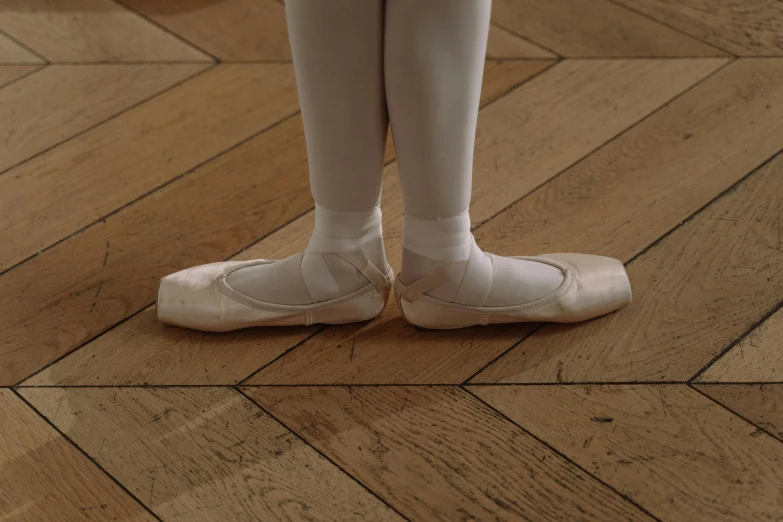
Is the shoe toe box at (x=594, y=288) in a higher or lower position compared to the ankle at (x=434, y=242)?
lower

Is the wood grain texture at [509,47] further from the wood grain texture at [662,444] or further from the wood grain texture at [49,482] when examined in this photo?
the wood grain texture at [49,482]

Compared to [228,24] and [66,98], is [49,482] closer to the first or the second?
[66,98]

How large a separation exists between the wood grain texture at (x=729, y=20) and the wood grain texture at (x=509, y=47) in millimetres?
173

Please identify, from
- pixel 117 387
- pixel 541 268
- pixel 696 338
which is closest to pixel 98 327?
pixel 117 387

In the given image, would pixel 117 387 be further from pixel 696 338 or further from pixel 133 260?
pixel 696 338

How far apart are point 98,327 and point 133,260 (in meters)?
0.09

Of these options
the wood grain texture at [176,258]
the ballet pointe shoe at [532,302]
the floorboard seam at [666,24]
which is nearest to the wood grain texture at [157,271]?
the wood grain texture at [176,258]

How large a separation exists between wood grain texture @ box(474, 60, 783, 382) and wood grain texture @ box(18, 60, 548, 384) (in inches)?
7.1

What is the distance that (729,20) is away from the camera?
43.6 inches

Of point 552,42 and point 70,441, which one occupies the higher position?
point 552,42

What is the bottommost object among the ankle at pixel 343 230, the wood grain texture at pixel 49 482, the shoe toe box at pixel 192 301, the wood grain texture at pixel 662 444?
the wood grain texture at pixel 662 444

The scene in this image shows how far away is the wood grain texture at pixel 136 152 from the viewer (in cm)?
83

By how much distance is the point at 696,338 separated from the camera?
70cm

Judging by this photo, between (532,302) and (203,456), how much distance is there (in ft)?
0.91
